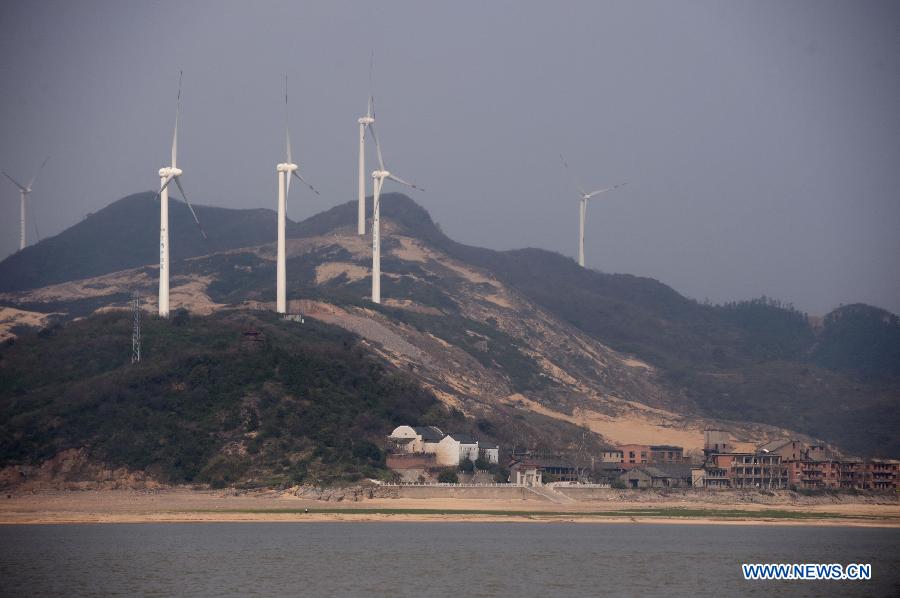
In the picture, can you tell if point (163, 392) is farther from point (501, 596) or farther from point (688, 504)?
point (501, 596)

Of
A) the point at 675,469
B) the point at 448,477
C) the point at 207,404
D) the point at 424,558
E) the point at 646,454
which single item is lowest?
the point at 424,558

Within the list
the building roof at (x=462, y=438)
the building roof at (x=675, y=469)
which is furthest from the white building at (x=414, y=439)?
the building roof at (x=675, y=469)

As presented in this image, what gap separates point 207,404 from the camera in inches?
6216

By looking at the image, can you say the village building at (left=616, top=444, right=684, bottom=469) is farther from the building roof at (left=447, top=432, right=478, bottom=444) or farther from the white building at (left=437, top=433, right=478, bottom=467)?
the white building at (left=437, top=433, right=478, bottom=467)

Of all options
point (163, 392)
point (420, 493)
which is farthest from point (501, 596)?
point (163, 392)

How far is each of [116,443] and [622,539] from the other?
186 feet

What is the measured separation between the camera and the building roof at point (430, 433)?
514ft

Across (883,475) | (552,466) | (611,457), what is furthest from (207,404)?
(883,475)

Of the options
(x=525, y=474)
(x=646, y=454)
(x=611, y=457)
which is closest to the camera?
(x=525, y=474)

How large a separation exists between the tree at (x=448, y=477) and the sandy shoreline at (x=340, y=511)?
6.25 m

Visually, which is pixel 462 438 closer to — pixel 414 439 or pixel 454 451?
pixel 454 451

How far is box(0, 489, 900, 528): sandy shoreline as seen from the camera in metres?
124

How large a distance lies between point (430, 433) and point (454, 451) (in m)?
5.52

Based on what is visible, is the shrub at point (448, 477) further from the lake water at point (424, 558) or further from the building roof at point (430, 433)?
the lake water at point (424, 558)
